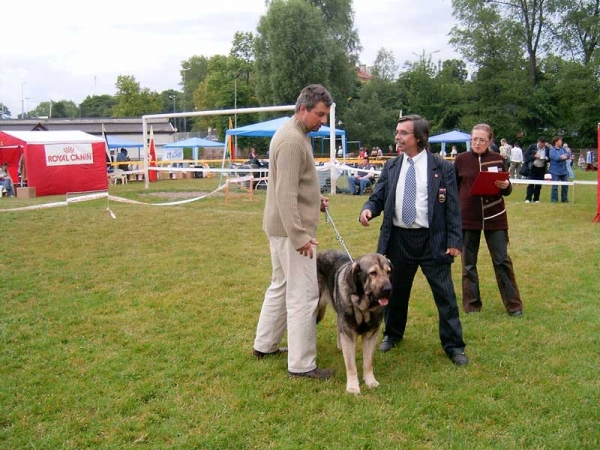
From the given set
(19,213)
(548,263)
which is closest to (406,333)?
(548,263)

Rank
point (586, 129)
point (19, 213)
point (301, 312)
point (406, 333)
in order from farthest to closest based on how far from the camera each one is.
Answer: point (586, 129) → point (19, 213) → point (406, 333) → point (301, 312)

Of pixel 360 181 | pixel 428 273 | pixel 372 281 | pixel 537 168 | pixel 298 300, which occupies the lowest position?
pixel 298 300

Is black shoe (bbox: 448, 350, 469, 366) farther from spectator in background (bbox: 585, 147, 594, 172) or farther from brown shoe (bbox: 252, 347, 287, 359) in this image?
spectator in background (bbox: 585, 147, 594, 172)

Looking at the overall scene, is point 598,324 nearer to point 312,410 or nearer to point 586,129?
point 312,410

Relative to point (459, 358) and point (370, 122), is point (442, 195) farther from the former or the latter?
point (370, 122)

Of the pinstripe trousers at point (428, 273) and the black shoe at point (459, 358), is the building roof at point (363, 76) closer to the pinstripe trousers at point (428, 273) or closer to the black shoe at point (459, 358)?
the pinstripe trousers at point (428, 273)

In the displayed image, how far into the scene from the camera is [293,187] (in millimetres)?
3963

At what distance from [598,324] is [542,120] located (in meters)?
41.3

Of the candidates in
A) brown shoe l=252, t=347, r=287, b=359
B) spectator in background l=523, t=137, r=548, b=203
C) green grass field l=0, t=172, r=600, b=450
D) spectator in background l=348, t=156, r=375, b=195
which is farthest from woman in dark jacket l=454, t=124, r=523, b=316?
spectator in background l=348, t=156, r=375, b=195

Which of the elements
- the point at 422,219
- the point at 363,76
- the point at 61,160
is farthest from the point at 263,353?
the point at 363,76

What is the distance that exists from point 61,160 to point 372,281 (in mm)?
19462

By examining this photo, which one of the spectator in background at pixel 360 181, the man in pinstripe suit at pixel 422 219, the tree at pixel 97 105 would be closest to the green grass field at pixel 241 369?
the man in pinstripe suit at pixel 422 219

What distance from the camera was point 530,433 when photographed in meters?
3.45

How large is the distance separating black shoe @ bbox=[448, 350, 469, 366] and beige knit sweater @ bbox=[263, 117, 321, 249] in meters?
1.61
